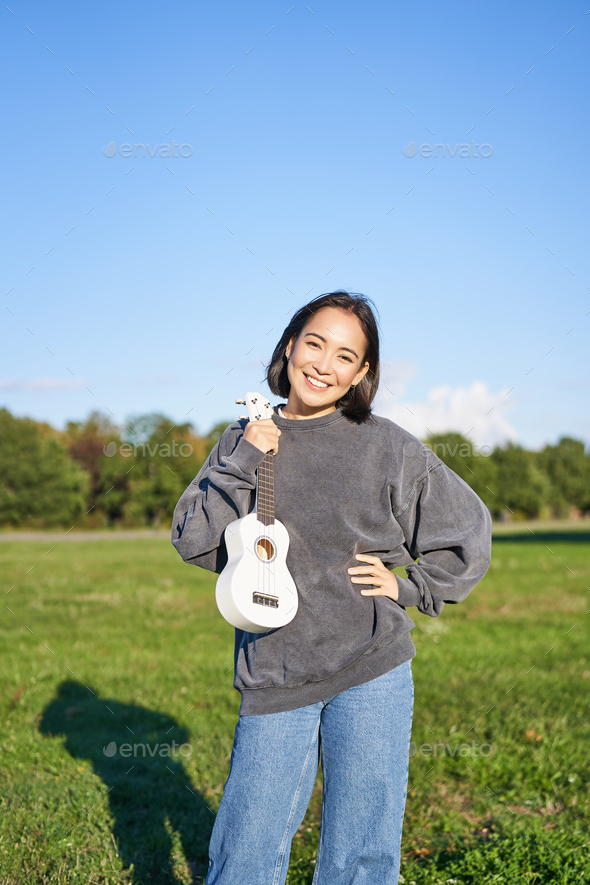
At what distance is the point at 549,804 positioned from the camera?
423 centimetres

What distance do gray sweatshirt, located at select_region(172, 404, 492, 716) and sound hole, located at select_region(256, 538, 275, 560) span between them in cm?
10

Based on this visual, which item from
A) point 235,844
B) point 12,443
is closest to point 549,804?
point 235,844

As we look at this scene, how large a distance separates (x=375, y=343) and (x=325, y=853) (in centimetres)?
168

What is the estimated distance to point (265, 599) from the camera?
7.18 feet

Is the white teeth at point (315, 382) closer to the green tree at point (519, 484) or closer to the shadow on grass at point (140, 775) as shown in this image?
the shadow on grass at point (140, 775)

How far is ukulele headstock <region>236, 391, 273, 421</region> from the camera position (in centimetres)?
255

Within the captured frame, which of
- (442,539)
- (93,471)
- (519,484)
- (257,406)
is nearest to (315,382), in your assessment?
(257,406)

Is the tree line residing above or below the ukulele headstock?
above

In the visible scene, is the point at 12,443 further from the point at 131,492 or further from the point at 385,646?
the point at 385,646

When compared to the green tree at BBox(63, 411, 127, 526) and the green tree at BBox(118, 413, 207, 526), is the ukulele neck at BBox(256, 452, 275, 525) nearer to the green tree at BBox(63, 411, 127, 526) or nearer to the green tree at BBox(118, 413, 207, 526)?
the green tree at BBox(63, 411, 127, 526)

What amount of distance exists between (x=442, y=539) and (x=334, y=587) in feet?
1.38

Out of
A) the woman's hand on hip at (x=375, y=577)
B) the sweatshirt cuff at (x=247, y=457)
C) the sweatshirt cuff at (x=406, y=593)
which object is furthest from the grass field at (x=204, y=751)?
the sweatshirt cuff at (x=247, y=457)

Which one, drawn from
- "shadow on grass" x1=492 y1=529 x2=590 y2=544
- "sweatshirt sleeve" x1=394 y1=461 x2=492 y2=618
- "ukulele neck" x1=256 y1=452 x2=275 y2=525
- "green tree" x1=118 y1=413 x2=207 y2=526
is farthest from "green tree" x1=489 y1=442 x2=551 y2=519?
"ukulele neck" x1=256 y1=452 x2=275 y2=525

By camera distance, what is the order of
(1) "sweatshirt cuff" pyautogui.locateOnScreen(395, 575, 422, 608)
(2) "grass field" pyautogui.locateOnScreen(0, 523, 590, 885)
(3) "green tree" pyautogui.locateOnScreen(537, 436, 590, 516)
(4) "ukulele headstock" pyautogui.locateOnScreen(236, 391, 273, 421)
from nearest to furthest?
1. (1) "sweatshirt cuff" pyautogui.locateOnScreen(395, 575, 422, 608)
2. (4) "ukulele headstock" pyautogui.locateOnScreen(236, 391, 273, 421)
3. (2) "grass field" pyautogui.locateOnScreen(0, 523, 590, 885)
4. (3) "green tree" pyautogui.locateOnScreen(537, 436, 590, 516)
